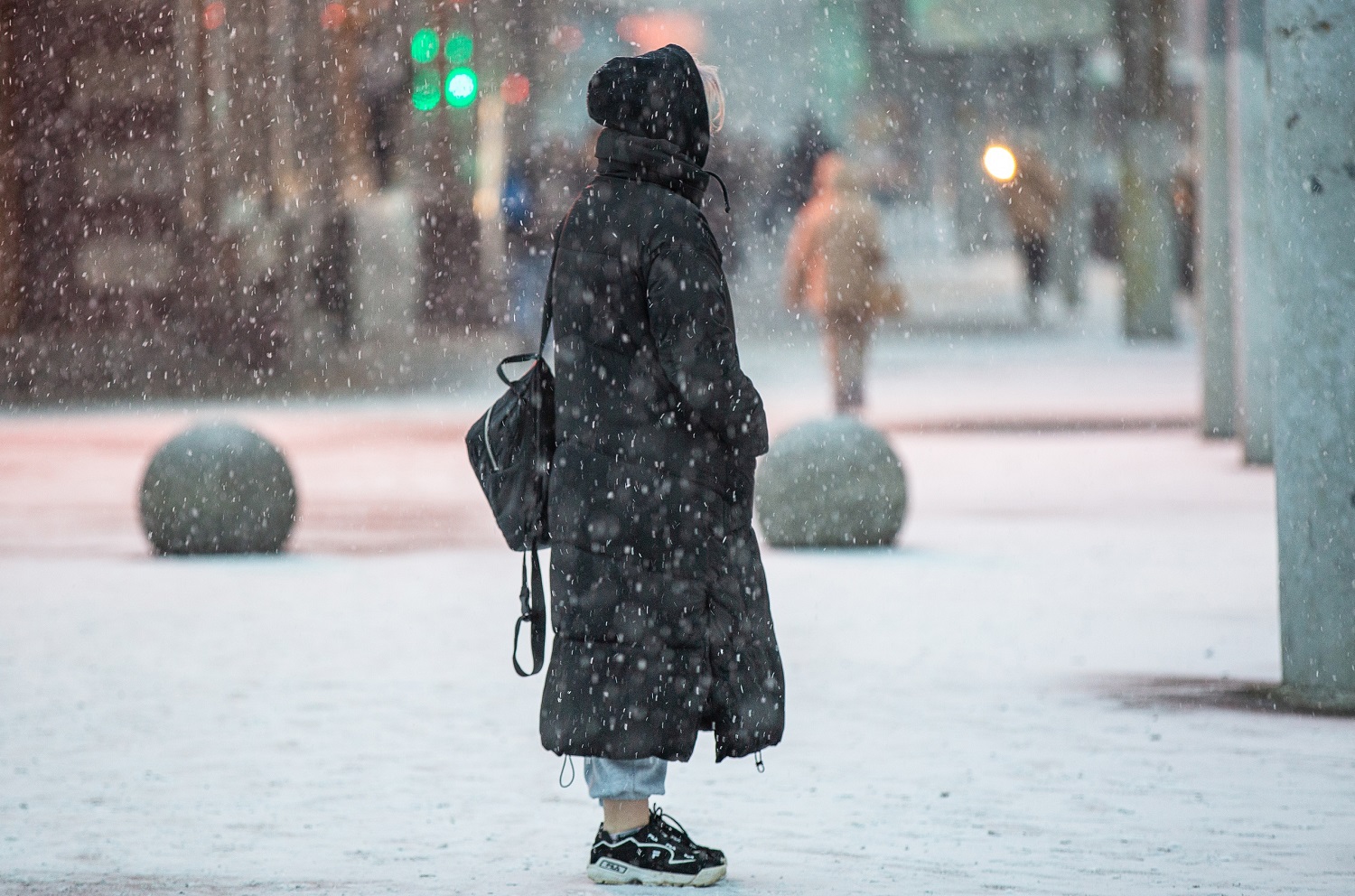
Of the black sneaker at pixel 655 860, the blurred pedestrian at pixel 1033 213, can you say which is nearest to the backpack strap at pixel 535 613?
the black sneaker at pixel 655 860

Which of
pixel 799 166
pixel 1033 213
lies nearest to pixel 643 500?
pixel 1033 213

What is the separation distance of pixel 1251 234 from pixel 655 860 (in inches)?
432

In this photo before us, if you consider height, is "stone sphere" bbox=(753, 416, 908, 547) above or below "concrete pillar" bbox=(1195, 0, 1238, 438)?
below

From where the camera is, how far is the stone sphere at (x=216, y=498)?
37.4ft

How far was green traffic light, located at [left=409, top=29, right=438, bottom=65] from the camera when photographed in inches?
1187

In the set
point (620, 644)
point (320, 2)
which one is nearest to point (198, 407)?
point (320, 2)

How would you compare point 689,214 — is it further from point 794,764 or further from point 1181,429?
point 1181,429

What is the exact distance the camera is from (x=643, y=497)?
5.12 m

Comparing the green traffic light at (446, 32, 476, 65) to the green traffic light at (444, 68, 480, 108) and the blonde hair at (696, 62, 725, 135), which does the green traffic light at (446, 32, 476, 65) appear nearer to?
the green traffic light at (444, 68, 480, 108)

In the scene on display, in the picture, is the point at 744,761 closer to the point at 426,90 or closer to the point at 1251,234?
the point at 1251,234

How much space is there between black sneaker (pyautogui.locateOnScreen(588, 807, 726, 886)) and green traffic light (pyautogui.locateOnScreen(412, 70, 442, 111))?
27.4 meters

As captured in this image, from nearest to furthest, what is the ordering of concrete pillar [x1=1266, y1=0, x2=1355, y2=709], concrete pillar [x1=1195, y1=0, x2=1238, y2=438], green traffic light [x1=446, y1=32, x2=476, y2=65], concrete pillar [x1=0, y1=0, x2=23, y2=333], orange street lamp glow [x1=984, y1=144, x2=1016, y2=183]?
concrete pillar [x1=1266, y1=0, x2=1355, y2=709] → concrete pillar [x1=1195, y1=0, x2=1238, y2=438] → concrete pillar [x1=0, y1=0, x2=23, y2=333] → green traffic light [x1=446, y1=32, x2=476, y2=65] → orange street lamp glow [x1=984, y1=144, x2=1016, y2=183]

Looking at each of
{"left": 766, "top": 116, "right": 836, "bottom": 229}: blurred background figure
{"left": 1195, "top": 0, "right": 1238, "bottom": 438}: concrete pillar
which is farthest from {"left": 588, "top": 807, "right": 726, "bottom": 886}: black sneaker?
{"left": 766, "top": 116, "right": 836, "bottom": 229}: blurred background figure

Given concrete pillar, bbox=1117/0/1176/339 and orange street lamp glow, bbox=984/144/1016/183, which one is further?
orange street lamp glow, bbox=984/144/1016/183
